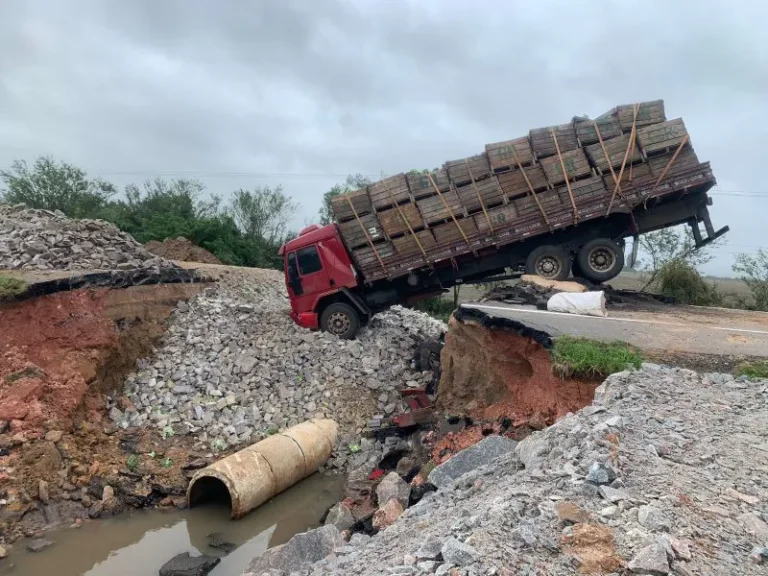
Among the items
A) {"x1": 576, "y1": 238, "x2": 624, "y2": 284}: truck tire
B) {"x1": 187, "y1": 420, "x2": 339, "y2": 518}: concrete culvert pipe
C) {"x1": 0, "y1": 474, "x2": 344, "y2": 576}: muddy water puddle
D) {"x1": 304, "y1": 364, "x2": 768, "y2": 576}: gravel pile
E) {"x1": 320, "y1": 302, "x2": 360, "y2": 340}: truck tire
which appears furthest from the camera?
{"x1": 320, "y1": 302, "x2": 360, "y2": 340}: truck tire

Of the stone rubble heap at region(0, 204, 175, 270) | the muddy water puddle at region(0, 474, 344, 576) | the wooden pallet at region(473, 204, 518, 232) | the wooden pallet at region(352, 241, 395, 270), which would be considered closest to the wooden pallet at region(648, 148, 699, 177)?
the wooden pallet at region(473, 204, 518, 232)

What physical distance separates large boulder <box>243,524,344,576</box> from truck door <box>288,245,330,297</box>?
24.6 ft

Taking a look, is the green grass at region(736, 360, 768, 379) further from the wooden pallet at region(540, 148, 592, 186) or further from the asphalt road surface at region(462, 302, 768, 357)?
the wooden pallet at region(540, 148, 592, 186)

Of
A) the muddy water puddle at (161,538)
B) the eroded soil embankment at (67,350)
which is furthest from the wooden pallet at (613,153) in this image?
the eroded soil embankment at (67,350)

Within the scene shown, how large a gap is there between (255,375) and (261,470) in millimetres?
3605

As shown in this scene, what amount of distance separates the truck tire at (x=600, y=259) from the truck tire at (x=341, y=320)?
16.7ft

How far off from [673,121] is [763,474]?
8.53 metres

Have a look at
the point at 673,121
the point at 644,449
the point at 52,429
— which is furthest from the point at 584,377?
the point at 52,429

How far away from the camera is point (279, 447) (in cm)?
825

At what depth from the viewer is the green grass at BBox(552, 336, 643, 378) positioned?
6.24 m

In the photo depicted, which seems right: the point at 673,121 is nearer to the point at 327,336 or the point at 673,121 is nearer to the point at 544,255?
the point at 544,255

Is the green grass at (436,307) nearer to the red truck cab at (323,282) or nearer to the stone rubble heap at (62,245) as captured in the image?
the red truck cab at (323,282)

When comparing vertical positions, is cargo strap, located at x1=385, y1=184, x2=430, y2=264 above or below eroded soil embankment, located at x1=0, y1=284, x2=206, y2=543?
above

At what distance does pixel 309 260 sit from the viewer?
40.0 ft
